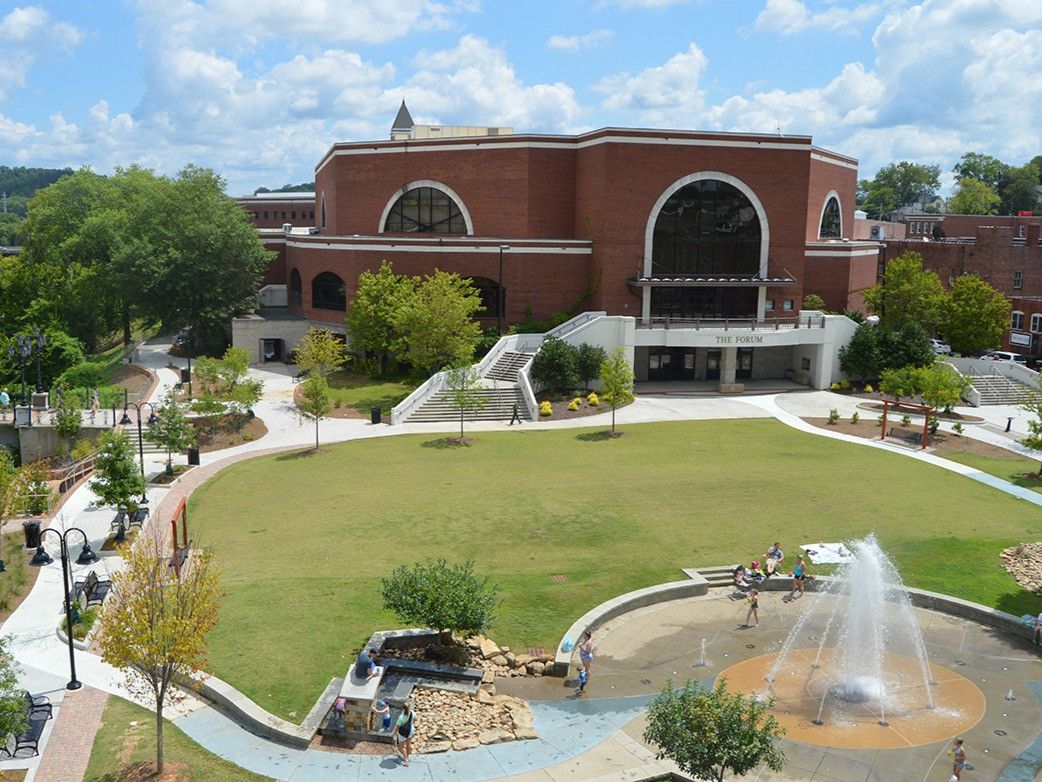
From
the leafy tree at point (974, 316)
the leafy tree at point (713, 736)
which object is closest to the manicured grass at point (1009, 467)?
the leafy tree at point (974, 316)

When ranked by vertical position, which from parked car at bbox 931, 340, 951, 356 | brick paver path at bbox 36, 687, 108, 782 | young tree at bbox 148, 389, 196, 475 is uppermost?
parked car at bbox 931, 340, 951, 356

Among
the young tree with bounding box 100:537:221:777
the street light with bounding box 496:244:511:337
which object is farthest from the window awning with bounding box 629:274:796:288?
the young tree with bounding box 100:537:221:777

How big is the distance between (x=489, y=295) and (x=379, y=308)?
7234 millimetres

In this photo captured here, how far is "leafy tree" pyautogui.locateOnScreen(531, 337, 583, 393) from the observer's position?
156ft

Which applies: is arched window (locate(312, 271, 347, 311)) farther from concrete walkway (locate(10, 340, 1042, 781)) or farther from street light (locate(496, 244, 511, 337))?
concrete walkway (locate(10, 340, 1042, 781))

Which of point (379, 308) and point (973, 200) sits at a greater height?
point (973, 200)

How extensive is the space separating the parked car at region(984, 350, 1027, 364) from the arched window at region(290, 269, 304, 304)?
45421mm

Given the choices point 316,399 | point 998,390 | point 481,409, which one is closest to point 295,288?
point 481,409

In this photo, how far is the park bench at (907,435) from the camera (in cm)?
4187

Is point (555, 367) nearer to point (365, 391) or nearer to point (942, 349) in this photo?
point (365, 391)

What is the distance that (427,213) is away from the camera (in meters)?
61.2

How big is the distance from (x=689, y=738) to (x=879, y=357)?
42365 mm

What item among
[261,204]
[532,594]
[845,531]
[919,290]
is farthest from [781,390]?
[261,204]

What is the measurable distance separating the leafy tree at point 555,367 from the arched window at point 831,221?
32552mm
